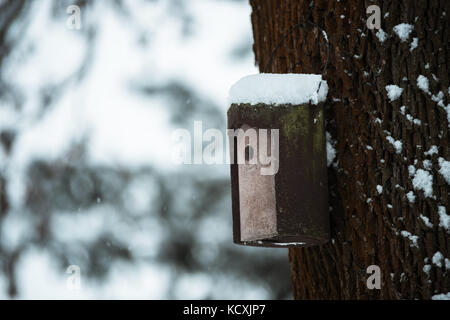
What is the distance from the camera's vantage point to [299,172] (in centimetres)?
217

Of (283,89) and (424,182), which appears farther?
(283,89)

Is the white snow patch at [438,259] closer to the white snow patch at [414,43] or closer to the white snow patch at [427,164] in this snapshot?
the white snow patch at [427,164]

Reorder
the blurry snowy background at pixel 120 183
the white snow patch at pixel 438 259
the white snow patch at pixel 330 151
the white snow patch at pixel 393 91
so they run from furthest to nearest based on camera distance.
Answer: the blurry snowy background at pixel 120 183 → the white snow patch at pixel 330 151 → the white snow patch at pixel 393 91 → the white snow patch at pixel 438 259

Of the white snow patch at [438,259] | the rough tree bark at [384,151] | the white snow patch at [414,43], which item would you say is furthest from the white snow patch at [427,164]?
the white snow patch at [414,43]

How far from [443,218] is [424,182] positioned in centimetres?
12

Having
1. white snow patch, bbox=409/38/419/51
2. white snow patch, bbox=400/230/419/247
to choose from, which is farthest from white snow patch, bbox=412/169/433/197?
white snow patch, bbox=409/38/419/51

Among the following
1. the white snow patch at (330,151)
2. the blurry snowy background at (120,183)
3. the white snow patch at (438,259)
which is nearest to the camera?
the white snow patch at (438,259)

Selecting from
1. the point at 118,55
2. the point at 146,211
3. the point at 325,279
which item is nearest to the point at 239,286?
the point at 146,211

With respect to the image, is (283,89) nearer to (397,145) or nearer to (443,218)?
(397,145)

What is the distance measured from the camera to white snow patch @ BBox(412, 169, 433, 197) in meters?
2.03

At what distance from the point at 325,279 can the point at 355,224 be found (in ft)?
0.77

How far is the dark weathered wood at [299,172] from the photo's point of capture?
215 cm

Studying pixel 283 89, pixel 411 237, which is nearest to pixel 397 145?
pixel 411 237
